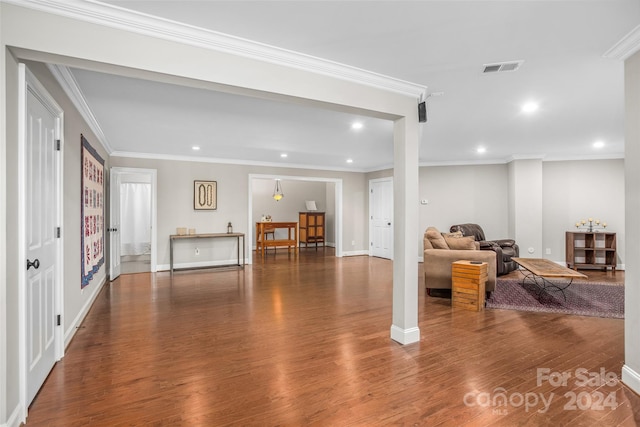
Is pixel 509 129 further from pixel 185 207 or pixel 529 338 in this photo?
pixel 185 207

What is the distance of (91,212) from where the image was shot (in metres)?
4.16

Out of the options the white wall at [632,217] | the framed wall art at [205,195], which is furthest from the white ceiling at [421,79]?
the framed wall art at [205,195]

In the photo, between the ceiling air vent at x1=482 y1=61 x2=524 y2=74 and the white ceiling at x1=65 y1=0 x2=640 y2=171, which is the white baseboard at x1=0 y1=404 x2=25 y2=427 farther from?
the ceiling air vent at x1=482 y1=61 x2=524 y2=74

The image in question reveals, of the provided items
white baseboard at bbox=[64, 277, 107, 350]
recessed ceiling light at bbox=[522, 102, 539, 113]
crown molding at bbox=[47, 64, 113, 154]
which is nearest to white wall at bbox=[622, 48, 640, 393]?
recessed ceiling light at bbox=[522, 102, 539, 113]

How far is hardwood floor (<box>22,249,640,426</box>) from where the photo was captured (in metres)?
1.97

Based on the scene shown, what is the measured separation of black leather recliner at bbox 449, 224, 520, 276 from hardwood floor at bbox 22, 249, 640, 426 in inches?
85.0

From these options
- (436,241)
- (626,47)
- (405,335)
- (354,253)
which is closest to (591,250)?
(436,241)

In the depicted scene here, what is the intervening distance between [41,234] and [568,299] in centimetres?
579

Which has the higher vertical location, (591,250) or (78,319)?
(591,250)

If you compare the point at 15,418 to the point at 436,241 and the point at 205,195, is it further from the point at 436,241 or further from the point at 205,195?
the point at 205,195

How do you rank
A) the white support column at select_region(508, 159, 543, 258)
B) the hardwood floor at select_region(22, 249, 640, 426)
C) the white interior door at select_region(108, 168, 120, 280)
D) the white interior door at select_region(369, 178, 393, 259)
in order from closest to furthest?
1. the hardwood floor at select_region(22, 249, 640, 426)
2. the white interior door at select_region(108, 168, 120, 280)
3. the white support column at select_region(508, 159, 543, 258)
4. the white interior door at select_region(369, 178, 393, 259)

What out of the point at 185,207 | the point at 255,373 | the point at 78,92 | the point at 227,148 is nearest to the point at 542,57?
the point at 255,373

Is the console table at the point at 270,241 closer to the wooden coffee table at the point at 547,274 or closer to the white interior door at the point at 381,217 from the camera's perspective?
the white interior door at the point at 381,217

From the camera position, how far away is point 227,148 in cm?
587
